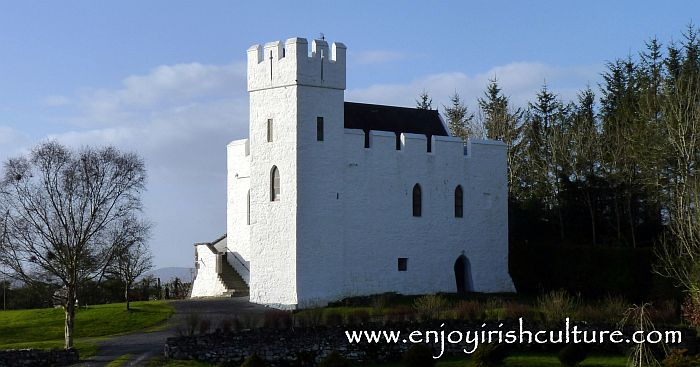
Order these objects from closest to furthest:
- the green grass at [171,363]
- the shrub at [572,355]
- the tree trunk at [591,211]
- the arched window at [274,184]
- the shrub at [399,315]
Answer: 1. the green grass at [171,363]
2. the shrub at [572,355]
3. the shrub at [399,315]
4. the arched window at [274,184]
5. the tree trunk at [591,211]

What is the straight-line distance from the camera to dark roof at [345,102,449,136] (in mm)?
44406

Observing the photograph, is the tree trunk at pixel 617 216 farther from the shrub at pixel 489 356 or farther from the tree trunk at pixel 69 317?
the tree trunk at pixel 69 317

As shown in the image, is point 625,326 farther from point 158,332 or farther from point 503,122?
point 503,122

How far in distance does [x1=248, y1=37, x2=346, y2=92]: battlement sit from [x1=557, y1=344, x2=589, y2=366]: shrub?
16.1 metres

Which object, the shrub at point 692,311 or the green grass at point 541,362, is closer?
the green grass at point 541,362

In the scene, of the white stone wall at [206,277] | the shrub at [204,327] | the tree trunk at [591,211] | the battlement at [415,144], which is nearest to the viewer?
the shrub at [204,327]

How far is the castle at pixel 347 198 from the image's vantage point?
40.1 metres

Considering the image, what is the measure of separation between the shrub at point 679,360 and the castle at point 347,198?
598 inches

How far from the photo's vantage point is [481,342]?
30.9 m

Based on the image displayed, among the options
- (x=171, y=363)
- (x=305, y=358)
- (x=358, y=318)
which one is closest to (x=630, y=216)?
(x=358, y=318)

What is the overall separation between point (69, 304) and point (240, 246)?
15.7 metres

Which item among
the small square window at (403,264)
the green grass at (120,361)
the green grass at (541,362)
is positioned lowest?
the green grass at (541,362)

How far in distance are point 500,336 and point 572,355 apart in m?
3.00

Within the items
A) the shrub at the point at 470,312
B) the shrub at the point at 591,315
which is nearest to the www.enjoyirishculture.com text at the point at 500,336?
the shrub at the point at 470,312
